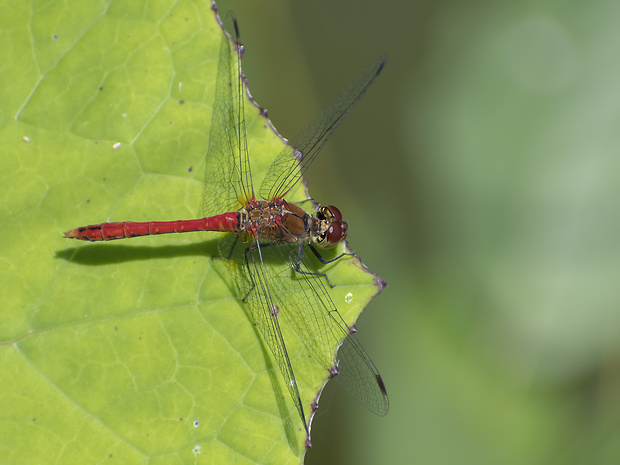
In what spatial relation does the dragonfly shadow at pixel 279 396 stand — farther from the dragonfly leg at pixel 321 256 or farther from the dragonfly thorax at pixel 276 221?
the dragonfly thorax at pixel 276 221

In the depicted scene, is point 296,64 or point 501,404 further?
point 296,64

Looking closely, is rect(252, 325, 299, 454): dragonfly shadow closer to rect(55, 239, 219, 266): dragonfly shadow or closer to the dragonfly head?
rect(55, 239, 219, 266): dragonfly shadow

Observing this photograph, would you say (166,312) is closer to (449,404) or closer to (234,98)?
(234,98)

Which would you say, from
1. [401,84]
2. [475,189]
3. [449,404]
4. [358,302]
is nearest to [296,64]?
[401,84]

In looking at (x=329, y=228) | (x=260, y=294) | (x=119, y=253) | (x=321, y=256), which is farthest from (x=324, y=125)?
(x=119, y=253)

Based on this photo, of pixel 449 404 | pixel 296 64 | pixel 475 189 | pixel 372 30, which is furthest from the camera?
pixel 372 30

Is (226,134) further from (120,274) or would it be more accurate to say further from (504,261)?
(504,261)

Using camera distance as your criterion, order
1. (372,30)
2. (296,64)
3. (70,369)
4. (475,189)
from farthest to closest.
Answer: (372,30) < (296,64) < (475,189) < (70,369)
